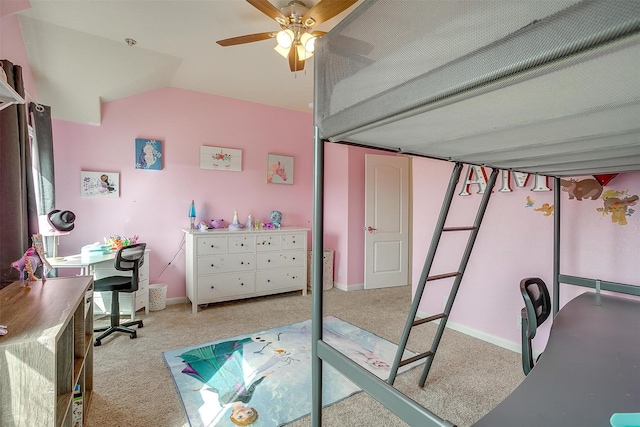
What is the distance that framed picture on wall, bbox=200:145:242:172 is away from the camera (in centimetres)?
387

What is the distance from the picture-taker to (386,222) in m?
4.53

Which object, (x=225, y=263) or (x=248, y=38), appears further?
(x=225, y=263)

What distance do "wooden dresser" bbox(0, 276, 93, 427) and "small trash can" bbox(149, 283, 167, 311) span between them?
1.86 metres

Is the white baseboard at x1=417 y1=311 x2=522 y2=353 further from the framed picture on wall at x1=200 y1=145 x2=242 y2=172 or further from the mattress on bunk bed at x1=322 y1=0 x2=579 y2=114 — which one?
the framed picture on wall at x1=200 y1=145 x2=242 y2=172

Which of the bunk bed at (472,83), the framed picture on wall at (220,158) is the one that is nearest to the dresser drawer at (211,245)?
the framed picture on wall at (220,158)

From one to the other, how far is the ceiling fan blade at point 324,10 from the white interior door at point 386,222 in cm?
246

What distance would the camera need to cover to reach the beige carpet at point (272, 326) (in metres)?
1.71

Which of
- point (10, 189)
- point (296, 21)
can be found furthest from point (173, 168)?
point (296, 21)

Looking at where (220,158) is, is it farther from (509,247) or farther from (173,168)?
(509,247)

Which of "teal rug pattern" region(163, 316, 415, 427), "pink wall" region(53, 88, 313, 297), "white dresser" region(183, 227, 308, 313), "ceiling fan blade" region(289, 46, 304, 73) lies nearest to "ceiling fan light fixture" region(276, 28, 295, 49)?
"ceiling fan blade" region(289, 46, 304, 73)

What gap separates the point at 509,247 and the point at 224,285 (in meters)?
3.02

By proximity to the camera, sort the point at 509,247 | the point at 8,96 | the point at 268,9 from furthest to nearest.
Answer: the point at 509,247 → the point at 268,9 → the point at 8,96

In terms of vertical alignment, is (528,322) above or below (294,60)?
below

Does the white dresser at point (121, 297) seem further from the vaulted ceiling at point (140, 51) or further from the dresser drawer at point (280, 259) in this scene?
the vaulted ceiling at point (140, 51)
